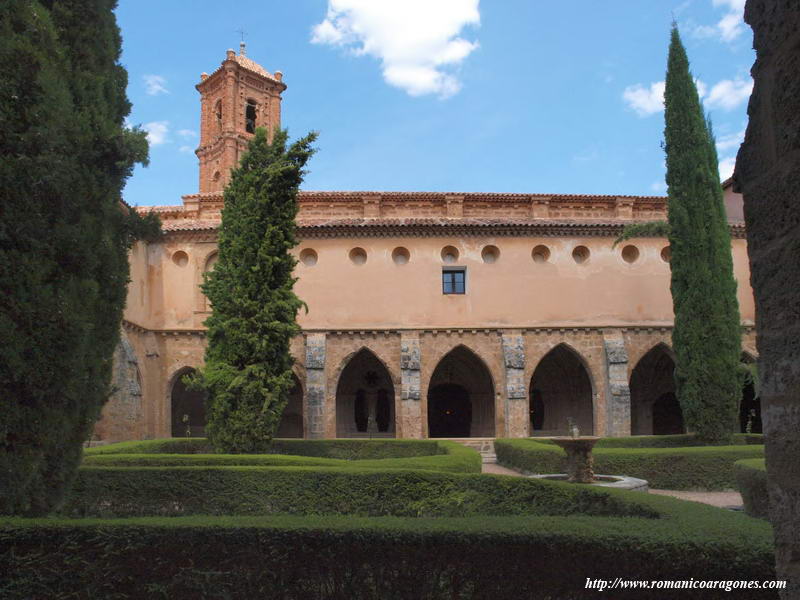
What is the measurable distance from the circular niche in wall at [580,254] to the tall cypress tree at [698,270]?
16.2 ft

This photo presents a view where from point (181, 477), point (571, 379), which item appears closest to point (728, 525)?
point (181, 477)

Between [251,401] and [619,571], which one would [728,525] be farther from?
[251,401]

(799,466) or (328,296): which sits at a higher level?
(328,296)

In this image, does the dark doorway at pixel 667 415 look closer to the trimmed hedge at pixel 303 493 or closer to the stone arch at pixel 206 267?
the stone arch at pixel 206 267

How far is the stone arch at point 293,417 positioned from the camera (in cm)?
2558

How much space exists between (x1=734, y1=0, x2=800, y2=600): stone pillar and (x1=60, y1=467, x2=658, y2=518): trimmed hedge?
16.8ft

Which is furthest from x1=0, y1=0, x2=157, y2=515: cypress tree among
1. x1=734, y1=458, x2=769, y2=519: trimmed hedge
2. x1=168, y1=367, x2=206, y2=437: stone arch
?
x1=168, y1=367, x2=206, y2=437: stone arch

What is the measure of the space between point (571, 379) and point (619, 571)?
2191cm

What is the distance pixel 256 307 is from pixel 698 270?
1241cm

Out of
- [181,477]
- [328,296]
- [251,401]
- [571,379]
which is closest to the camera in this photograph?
[181,477]

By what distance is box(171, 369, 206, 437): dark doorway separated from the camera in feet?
85.0

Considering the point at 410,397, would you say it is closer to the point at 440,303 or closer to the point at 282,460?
the point at 440,303

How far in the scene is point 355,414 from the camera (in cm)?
2542

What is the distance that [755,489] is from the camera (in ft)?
27.6
